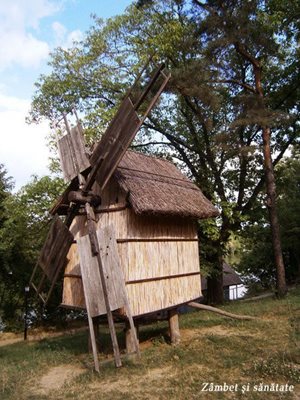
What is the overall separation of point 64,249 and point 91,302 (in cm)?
191

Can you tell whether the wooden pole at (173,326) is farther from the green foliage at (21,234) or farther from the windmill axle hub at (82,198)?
the green foliage at (21,234)

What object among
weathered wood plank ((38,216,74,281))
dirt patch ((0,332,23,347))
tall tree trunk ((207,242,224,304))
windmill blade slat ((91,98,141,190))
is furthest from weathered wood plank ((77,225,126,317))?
tall tree trunk ((207,242,224,304))

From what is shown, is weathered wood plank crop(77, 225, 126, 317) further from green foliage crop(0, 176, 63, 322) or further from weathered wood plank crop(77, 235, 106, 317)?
green foliage crop(0, 176, 63, 322)

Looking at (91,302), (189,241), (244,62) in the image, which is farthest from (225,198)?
(91,302)

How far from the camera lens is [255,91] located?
1669 cm

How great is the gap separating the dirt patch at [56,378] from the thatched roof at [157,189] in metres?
3.89

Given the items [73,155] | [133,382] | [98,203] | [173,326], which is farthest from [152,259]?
[73,155]

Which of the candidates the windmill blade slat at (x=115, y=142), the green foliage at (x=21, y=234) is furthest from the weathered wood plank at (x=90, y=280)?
the green foliage at (x=21, y=234)

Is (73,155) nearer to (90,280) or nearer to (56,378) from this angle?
(90,280)

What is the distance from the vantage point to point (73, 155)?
1010 centimetres

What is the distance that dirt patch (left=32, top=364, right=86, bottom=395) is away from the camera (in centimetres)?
790

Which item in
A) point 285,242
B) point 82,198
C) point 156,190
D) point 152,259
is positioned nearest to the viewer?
point 82,198

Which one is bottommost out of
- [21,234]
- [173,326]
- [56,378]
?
[56,378]

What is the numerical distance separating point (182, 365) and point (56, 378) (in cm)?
280
